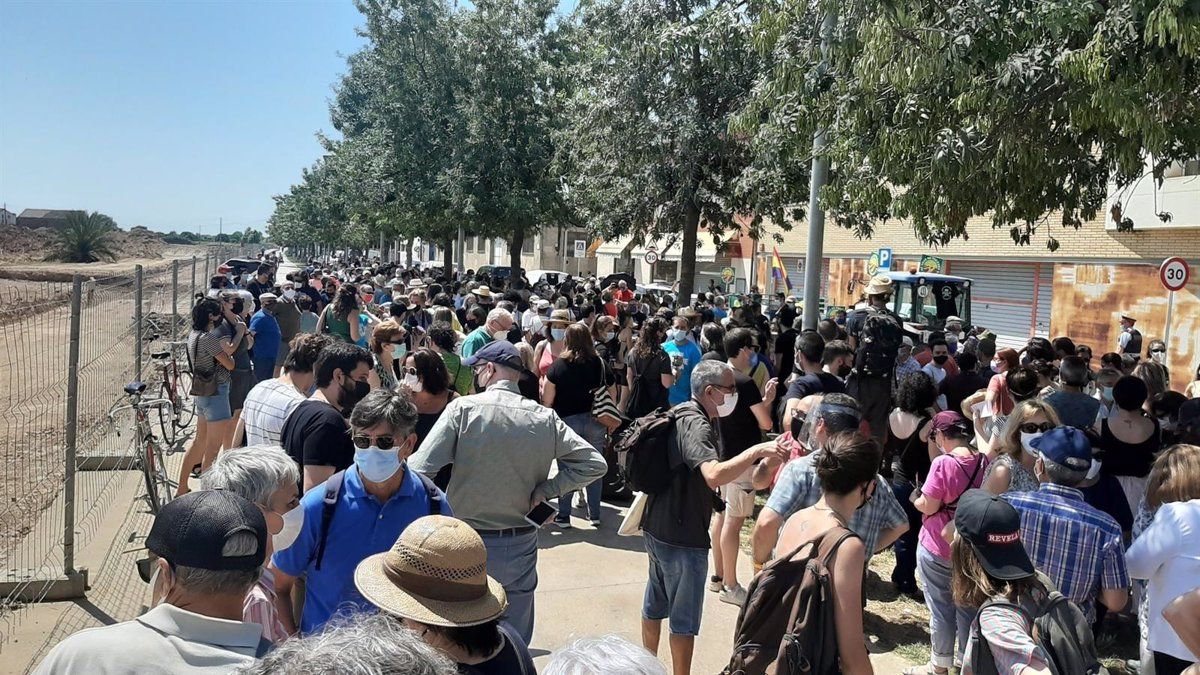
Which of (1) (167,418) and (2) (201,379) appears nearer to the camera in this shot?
(2) (201,379)

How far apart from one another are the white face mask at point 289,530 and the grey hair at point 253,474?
0.20 meters

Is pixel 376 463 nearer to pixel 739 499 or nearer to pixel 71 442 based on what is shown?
pixel 739 499

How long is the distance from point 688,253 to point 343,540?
15.3 m

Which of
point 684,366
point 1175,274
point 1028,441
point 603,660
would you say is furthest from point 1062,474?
point 1175,274

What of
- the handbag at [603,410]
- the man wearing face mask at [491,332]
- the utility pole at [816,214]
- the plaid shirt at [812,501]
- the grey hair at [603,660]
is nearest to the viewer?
the grey hair at [603,660]

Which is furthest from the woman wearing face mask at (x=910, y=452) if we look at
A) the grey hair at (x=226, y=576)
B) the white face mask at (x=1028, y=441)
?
the grey hair at (x=226, y=576)

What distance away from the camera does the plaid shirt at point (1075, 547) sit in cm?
377

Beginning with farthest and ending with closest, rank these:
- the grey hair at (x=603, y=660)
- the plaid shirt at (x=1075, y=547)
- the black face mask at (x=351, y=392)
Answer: the black face mask at (x=351, y=392) < the plaid shirt at (x=1075, y=547) < the grey hair at (x=603, y=660)

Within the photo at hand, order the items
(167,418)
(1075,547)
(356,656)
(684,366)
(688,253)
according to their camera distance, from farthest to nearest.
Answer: (688,253), (167,418), (684,366), (1075,547), (356,656)

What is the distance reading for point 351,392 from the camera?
471cm

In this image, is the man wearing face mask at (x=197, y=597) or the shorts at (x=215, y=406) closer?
the man wearing face mask at (x=197, y=597)

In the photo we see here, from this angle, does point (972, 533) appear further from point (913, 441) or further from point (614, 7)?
point (614, 7)

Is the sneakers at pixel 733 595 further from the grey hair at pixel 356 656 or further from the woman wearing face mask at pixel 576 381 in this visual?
the grey hair at pixel 356 656

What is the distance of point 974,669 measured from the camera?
293cm
